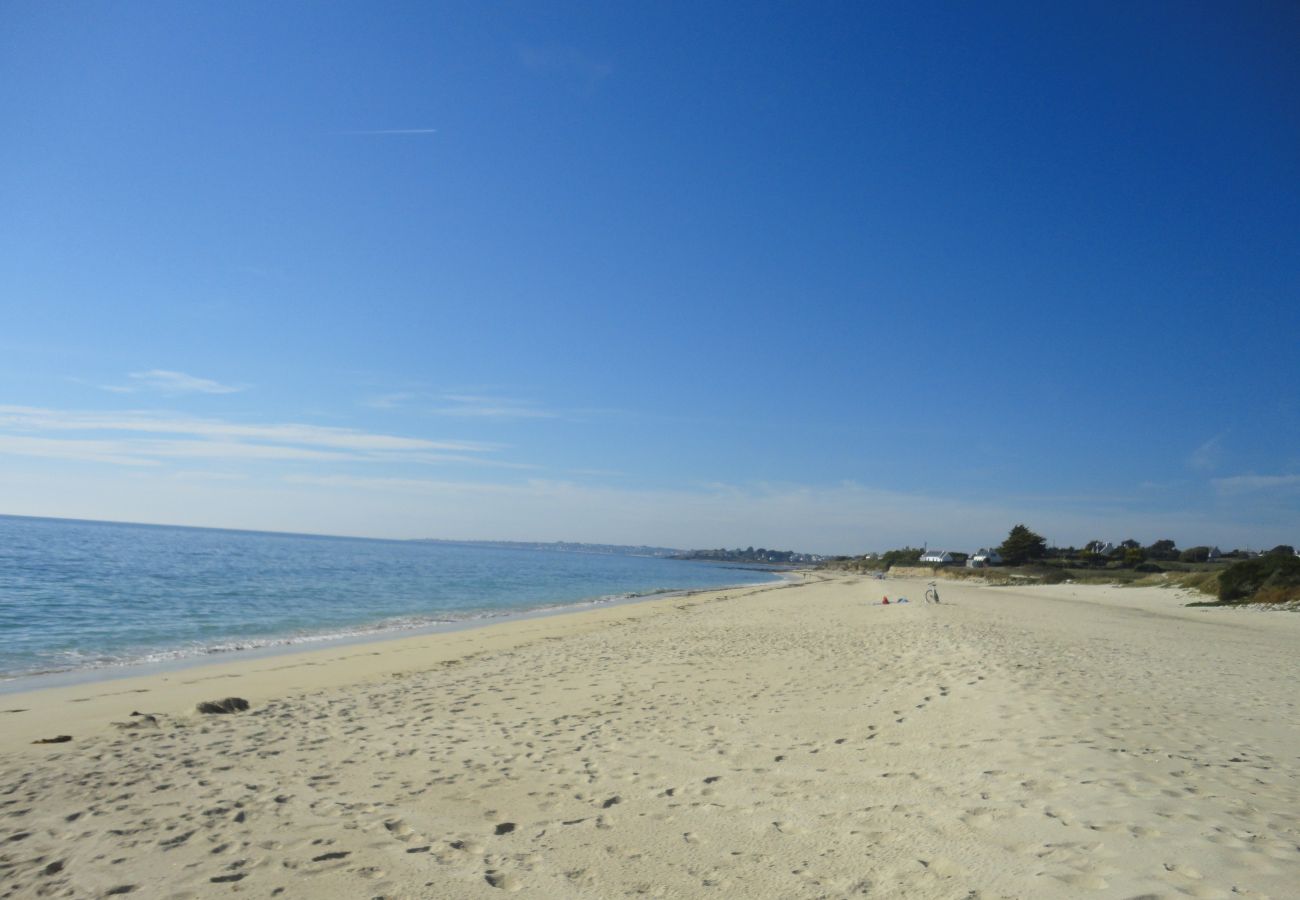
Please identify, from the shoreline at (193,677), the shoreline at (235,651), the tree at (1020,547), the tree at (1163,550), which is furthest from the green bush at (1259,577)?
the tree at (1163,550)

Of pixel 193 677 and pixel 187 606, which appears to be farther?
pixel 187 606

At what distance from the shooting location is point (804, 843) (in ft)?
15.4

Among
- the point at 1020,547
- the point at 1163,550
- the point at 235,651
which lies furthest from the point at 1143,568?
the point at 235,651

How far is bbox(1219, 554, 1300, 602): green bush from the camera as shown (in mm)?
29031

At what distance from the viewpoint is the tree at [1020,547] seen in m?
80.9

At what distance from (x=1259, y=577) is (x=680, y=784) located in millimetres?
36036

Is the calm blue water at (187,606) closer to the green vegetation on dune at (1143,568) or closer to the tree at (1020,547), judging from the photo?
the green vegetation on dune at (1143,568)

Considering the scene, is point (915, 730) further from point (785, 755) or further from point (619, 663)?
point (619, 663)

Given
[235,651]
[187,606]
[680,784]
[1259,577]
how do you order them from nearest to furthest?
1. [680,784]
2. [235,651]
3. [187,606]
4. [1259,577]

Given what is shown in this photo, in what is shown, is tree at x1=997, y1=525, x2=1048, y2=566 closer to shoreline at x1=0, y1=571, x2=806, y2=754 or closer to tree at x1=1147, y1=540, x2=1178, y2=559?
tree at x1=1147, y1=540, x2=1178, y2=559

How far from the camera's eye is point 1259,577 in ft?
99.7

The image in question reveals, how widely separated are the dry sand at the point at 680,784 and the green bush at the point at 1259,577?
23602 mm

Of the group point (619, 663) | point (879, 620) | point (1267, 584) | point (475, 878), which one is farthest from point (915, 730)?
point (1267, 584)

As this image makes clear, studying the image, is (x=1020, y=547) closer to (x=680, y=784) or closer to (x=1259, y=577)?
(x=1259, y=577)
